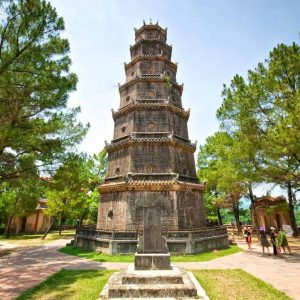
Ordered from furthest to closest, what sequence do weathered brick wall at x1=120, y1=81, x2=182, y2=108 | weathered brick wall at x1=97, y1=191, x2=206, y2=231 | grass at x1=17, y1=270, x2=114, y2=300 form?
weathered brick wall at x1=120, y1=81, x2=182, y2=108
weathered brick wall at x1=97, y1=191, x2=206, y2=231
grass at x1=17, y1=270, x2=114, y2=300

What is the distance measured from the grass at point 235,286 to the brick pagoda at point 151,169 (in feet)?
15.8

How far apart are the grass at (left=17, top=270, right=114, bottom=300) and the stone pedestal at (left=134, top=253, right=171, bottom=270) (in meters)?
1.48

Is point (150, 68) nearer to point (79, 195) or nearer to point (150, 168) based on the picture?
point (150, 168)

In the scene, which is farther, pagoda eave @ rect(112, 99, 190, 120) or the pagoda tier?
pagoda eave @ rect(112, 99, 190, 120)

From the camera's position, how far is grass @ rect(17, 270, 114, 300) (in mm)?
7179

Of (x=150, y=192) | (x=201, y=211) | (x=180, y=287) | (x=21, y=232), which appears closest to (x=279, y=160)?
(x=201, y=211)

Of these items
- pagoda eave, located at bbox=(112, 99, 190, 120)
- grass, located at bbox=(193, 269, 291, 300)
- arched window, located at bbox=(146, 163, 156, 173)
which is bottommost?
grass, located at bbox=(193, 269, 291, 300)

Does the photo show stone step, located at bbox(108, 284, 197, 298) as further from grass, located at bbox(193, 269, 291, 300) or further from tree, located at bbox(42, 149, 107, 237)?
tree, located at bbox(42, 149, 107, 237)

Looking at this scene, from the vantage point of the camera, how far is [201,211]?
17844 millimetres

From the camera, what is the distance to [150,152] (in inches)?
688

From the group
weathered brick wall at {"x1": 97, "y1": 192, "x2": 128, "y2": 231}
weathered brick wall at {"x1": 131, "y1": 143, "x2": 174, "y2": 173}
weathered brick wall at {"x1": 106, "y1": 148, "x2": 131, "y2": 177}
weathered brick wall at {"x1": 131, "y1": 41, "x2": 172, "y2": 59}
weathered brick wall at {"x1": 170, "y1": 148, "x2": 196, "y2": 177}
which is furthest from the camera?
weathered brick wall at {"x1": 131, "y1": 41, "x2": 172, "y2": 59}

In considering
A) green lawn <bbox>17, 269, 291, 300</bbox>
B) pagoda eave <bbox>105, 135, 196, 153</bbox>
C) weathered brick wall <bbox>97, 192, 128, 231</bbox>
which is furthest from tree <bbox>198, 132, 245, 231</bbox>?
green lawn <bbox>17, 269, 291, 300</bbox>

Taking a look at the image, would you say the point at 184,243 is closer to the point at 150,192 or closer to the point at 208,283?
the point at 150,192

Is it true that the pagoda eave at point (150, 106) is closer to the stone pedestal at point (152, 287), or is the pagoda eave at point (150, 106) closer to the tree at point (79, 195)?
the tree at point (79, 195)
